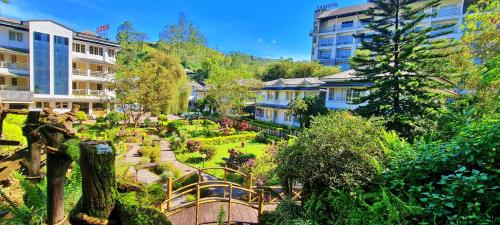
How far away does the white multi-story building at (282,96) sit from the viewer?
30.8 m

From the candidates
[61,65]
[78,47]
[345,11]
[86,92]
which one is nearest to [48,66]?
[61,65]

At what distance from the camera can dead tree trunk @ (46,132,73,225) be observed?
191 centimetres

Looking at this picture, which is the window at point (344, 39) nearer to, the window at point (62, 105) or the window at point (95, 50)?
the window at point (95, 50)

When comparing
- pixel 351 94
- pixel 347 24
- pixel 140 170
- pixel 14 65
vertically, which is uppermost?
pixel 347 24

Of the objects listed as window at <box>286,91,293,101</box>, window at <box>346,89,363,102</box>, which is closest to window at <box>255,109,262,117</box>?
window at <box>286,91,293,101</box>

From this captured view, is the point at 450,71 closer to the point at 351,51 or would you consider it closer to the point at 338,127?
the point at 338,127

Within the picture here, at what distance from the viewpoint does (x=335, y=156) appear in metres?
4.69

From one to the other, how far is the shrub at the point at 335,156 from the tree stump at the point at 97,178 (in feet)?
12.5

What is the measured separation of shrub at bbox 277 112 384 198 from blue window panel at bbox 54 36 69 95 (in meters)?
34.4

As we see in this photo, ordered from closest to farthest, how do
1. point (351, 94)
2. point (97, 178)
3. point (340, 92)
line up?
point (97, 178) → point (351, 94) → point (340, 92)

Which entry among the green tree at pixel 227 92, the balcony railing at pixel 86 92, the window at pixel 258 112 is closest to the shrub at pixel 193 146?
the green tree at pixel 227 92

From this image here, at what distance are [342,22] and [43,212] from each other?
186ft

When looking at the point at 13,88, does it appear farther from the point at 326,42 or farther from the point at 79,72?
the point at 326,42

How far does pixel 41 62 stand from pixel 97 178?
36262mm
